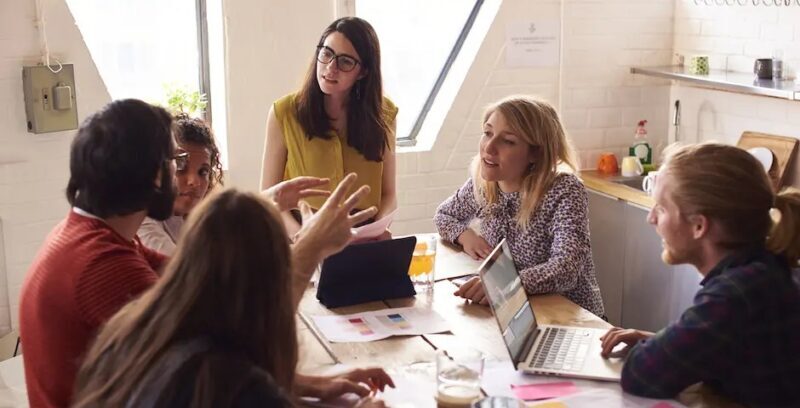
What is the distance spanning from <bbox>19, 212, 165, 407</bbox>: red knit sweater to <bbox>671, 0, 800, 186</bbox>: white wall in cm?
297

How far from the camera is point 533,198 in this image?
2779 millimetres

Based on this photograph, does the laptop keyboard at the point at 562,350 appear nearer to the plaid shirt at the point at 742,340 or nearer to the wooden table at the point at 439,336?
the wooden table at the point at 439,336

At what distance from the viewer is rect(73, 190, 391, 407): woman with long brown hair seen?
53.3 inches

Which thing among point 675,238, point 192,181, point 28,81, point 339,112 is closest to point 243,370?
point 675,238

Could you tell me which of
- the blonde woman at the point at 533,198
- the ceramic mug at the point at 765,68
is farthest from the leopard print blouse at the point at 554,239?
the ceramic mug at the point at 765,68

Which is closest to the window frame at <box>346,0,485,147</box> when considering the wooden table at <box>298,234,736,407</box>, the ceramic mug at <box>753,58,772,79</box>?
the ceramic mug at <box>753,58,772,79</box>

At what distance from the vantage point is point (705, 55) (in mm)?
4184

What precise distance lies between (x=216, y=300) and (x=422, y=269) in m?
1.26

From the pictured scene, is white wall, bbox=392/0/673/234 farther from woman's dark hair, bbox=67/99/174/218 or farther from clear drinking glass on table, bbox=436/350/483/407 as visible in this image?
woman's dark hair, bbox=67/99/174/218

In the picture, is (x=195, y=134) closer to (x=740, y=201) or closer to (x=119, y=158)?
(x=119, y=158)

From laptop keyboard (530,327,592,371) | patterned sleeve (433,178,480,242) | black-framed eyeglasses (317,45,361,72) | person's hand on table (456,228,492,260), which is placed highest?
black-framed eyeglasses (317,45,361,72)

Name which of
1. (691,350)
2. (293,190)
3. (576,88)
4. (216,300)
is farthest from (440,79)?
(216,300)

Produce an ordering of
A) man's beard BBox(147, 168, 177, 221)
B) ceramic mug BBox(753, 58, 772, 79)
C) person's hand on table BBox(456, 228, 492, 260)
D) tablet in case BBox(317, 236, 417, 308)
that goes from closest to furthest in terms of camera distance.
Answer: man's beard BBox(147, 168, 177, 221) < tablet in case BBox(317, 236, 417, 308) < person's hand on table BBox(456, 228, 492, 260) < ceramic mug BBox(753, 58, 772, 79)

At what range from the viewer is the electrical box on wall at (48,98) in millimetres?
3289
